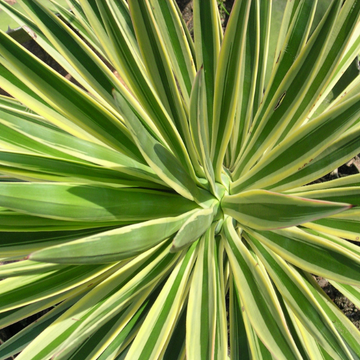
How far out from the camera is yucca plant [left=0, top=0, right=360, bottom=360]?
59cm

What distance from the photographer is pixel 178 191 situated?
654 mm

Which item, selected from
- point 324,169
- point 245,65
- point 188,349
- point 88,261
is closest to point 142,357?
point 188,349

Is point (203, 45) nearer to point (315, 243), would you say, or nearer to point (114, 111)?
point (114, 111)

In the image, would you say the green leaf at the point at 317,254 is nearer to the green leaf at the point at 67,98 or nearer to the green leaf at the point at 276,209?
the green leaf at the point at 276,209

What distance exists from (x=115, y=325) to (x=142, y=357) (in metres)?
0.14

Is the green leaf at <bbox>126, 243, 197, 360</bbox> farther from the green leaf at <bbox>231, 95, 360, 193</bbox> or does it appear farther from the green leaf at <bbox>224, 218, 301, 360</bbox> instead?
the green leaf at <bbox>231, 95, 360, 193</bbox>

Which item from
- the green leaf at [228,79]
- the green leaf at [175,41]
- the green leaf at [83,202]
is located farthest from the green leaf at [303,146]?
the green leaf at [175,41]

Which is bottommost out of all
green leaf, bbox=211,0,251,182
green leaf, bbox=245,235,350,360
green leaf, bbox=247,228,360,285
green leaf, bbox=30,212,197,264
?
green leaf, bbox=245,235,350,360

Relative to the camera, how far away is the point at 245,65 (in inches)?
34.6

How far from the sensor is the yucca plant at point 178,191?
590 mm

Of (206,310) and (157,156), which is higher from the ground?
(157,156)

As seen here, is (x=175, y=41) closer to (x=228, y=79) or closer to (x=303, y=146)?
(x=228, y=79)

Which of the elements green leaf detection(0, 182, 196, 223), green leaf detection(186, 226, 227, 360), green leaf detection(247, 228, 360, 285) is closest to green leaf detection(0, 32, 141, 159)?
green leaf detection(0, 182, 196, 223)

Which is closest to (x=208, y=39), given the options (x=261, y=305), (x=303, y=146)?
(x=303, y=146)
